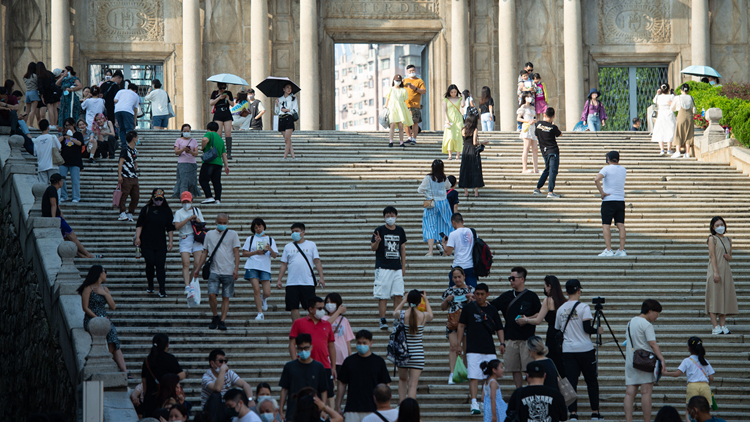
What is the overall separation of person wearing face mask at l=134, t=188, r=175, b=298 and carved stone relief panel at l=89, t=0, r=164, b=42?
16.6m

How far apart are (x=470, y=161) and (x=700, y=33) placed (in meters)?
15.6

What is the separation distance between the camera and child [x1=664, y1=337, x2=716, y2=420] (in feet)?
32.4

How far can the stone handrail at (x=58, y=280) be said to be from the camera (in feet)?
32.6

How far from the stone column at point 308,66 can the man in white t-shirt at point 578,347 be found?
17.7 metres

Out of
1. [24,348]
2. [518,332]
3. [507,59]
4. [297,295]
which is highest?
[507,59]

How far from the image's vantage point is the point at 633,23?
30.9m

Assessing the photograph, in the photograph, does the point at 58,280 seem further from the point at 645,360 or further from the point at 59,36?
the point at 59,36

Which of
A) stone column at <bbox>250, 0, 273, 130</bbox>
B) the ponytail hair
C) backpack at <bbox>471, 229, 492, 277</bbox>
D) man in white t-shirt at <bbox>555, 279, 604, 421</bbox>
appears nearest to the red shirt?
man in white t-shirt at <bbox>555, 279, 604, 421</bbox>

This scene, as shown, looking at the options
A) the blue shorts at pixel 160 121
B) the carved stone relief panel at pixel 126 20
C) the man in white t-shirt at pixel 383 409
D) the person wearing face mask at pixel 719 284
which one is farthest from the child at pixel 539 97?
the man in white t-shirt at pixel 383 409

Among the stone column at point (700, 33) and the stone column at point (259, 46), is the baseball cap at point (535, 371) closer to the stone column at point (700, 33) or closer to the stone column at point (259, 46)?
the stone column at point (259, 46)

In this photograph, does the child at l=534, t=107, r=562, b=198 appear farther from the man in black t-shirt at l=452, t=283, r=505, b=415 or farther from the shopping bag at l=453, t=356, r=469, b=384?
the shopping bag at l=453, t=356, r=469, b=384

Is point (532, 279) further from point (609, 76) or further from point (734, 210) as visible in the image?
point (609, 76)

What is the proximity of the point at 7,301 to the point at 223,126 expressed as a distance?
6090mm

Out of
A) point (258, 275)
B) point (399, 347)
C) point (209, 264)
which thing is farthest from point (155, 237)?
point (399, 347)
